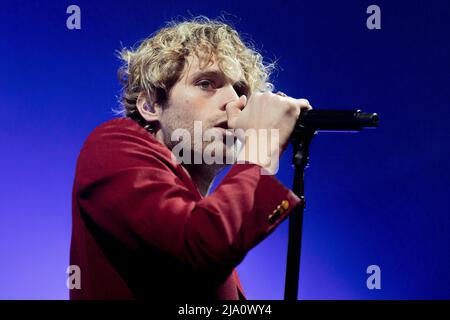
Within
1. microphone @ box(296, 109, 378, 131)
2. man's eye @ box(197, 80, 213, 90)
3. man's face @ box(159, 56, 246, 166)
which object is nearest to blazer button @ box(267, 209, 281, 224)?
microphone @ box(296, 109, 378, 131)

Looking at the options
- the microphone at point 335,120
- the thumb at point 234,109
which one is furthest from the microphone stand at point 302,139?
the thumb at point 234,109

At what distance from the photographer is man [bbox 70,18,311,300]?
31.6 inches

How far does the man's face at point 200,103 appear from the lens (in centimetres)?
112

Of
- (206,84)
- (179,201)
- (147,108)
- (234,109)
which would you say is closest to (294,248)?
(179,201)

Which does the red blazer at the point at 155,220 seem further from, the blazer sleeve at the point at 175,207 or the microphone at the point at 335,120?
the microphone at the point at 335,120

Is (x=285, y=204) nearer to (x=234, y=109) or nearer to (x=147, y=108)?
(x=234, y=109)

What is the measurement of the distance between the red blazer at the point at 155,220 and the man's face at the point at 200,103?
15 centimetres

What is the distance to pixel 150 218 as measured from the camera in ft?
2.68

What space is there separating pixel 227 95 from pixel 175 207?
410 millimetres

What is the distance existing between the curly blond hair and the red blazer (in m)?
0.30

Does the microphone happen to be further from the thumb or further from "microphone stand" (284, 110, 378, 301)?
the thumb
